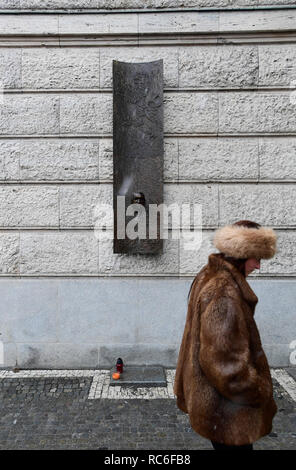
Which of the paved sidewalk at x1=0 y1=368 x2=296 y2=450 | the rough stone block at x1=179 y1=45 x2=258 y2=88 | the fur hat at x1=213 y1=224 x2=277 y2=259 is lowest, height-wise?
the paved sidewalk at x1=0 y1=368 x2=296 y2=450

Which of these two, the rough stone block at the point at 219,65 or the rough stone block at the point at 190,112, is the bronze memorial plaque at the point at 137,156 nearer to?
the rough stone block at the point at 190,112

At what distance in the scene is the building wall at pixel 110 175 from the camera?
15.1ft

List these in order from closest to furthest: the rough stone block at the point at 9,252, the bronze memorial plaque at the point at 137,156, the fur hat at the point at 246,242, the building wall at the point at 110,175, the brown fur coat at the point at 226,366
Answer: the brown fur coat at the point at 226,366, the fur hat at the point at 246,242, the bronze memorial plaque at the point at 137,156, the building wall at the point at 110,175, the rough stone block at the point at 9,252

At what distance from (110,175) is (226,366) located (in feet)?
11.1

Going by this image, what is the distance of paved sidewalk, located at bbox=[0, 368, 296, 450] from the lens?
9.82 ft

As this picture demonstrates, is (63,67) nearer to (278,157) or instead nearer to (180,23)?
(180,23)

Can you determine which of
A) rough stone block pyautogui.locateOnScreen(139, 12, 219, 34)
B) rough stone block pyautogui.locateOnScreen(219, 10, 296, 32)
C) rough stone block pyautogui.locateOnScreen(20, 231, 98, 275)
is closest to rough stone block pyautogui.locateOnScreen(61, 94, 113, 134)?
rough stone block pyautogui.locateOnScreen(139, 12, 219, 34)

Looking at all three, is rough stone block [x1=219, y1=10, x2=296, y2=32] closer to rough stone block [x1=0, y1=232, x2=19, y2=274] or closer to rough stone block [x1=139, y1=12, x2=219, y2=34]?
rough stone block [x1=139, y1=12, x2=219, y2=34]

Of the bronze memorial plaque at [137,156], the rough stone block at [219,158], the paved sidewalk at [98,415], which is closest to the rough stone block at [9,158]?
the bronze memorial plaque at [137,156]

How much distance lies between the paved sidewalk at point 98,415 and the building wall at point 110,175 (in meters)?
0.50

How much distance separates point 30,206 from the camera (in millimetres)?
4699

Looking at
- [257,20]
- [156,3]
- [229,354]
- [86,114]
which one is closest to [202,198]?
[86,114]

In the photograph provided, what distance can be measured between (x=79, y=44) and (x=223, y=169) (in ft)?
8.74

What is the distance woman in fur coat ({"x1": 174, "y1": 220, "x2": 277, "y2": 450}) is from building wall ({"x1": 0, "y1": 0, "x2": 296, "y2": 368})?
8.35 ft
